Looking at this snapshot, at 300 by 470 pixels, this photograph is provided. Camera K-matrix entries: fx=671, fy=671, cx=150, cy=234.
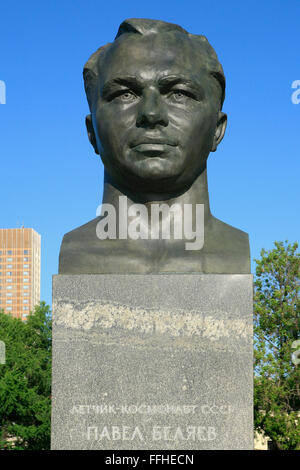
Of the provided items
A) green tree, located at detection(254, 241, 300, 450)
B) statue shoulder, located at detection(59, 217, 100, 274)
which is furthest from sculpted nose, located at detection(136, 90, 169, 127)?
green tree, located at detection(254, 241, 300, 450)

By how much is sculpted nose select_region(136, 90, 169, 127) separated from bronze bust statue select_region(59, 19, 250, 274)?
1 centimetres

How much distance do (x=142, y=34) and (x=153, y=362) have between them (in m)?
3.42

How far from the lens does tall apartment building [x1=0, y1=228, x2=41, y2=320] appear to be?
127375 mm

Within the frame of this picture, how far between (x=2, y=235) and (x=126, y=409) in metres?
132

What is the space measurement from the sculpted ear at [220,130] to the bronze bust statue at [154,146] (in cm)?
29

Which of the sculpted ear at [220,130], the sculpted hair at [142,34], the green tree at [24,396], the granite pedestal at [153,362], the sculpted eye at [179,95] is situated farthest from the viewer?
the green tree at [24,396]

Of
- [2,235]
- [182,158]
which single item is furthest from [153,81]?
[2,235]

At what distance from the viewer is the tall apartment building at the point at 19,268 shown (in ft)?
418

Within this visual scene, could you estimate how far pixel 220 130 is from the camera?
770 cm

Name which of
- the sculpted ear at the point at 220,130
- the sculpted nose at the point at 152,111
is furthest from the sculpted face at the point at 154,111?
the sculpted ear at the point at 220,130

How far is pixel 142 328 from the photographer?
645cm

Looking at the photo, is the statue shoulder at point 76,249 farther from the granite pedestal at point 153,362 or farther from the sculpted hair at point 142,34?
the sculpted hair at point 142,34

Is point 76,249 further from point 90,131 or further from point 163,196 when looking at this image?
point 90,131

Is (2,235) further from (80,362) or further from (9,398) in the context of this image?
(80,362)
